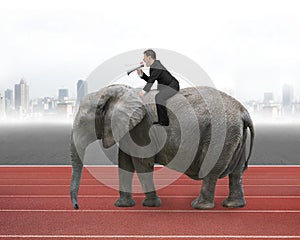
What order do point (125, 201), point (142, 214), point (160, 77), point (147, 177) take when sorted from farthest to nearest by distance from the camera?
point (125, 201), point (147, 177), point (160, 77), point (142, 214)

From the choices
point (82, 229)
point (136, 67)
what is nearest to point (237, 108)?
point (136, 67)

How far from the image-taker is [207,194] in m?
7.34

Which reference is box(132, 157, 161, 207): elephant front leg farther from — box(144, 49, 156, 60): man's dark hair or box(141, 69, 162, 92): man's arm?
box(144, 49, 156, 60): man's dark hair

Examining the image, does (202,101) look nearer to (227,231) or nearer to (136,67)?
(136,67)

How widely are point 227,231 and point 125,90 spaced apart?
2.55 metres

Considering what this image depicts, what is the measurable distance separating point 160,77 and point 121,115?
77 centimetres

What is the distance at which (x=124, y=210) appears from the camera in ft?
24.1

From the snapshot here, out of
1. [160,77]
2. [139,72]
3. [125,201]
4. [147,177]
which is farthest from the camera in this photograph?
[125,201]

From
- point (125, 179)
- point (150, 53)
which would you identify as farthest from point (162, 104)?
point (125, 179)

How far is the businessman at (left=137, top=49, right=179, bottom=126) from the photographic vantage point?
7129mm

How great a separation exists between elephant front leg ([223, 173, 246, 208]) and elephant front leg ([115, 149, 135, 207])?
56.9 inches

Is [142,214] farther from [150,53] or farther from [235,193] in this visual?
[150,53]

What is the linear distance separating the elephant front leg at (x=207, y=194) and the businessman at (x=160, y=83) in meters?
1.02

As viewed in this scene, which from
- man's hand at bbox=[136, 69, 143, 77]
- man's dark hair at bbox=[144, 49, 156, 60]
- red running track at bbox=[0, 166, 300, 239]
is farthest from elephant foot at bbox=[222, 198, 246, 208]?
man's dark hair at bbox=[144, 49, 156, 60]
